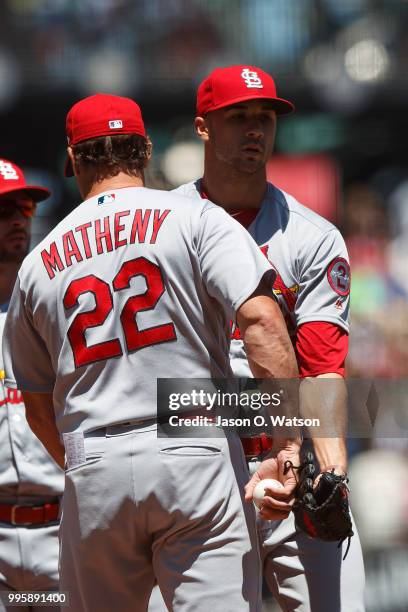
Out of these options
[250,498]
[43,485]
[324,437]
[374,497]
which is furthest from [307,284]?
[374,497]

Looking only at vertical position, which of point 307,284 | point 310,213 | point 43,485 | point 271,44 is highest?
point 271,44

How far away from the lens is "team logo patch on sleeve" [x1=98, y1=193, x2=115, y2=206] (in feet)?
9.52

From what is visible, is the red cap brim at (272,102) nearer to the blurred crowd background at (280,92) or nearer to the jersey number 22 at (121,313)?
the jersey number 22 at (121,313)

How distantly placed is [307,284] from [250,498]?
34.0 inches

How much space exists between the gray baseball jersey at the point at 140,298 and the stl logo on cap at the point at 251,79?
2.66 ft

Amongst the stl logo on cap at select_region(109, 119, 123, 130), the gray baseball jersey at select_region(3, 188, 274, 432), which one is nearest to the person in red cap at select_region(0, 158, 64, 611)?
the gray baseball jersey at select_region(3, 188, 274, 432)

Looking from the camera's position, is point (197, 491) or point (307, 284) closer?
point (197, 491)

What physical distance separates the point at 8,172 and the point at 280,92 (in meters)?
3.39

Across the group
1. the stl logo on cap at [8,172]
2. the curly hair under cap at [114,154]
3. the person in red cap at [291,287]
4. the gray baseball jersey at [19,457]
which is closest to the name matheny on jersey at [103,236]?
the curly hair under cap at [114,154]

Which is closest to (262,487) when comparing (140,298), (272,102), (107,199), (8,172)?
(140,298)

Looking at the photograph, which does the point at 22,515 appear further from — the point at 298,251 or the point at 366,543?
the point at 366,543

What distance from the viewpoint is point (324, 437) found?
305cm

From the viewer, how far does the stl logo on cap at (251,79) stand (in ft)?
11.6

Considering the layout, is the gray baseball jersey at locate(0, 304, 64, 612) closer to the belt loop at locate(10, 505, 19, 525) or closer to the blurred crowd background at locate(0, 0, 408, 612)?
the belt loop at locate(10, 505, 19, 525)
